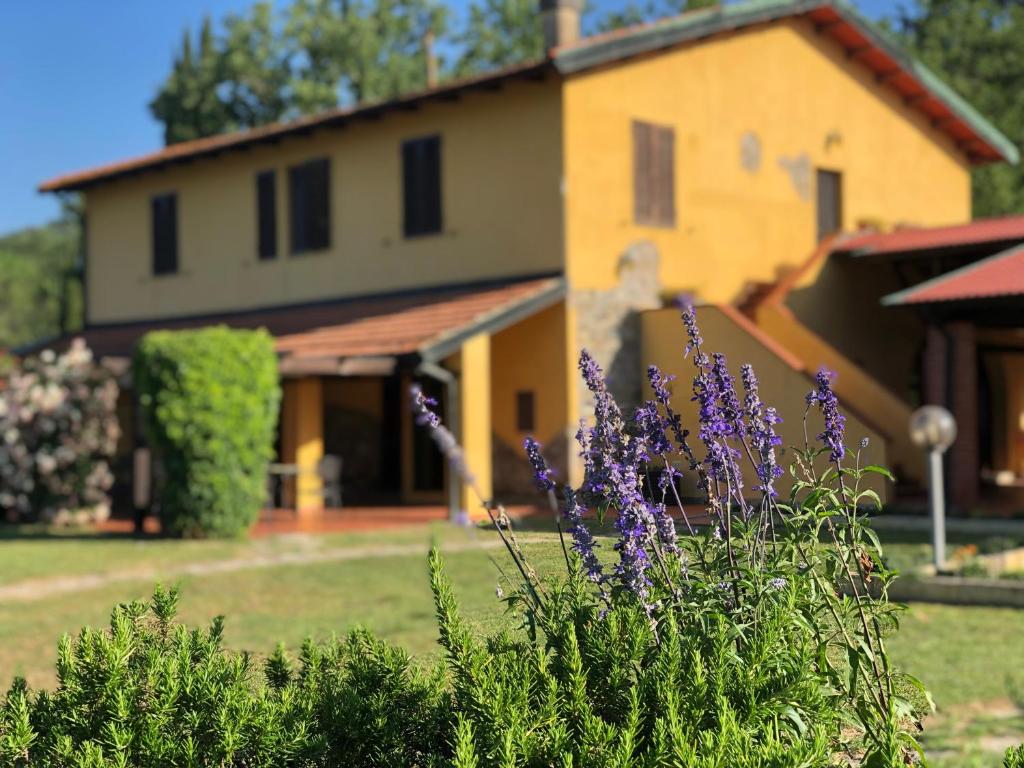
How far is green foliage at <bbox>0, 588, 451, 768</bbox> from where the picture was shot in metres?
2.84


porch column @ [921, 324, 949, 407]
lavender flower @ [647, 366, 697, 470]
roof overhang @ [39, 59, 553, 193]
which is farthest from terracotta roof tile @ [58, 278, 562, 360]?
lavender flower @ [647, 366, 697, 470]

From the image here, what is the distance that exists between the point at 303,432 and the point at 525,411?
346 centimetres

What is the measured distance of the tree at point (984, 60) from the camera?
1268 inches

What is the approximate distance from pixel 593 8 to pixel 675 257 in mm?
24534

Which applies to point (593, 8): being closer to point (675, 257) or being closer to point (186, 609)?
point (675, 257)

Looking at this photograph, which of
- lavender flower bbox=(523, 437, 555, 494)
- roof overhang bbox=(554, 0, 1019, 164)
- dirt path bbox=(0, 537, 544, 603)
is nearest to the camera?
lavender flower bbox=(523, 437, 555, 494)

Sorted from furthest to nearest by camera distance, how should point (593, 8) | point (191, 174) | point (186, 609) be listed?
point (593, 8), point (191, 174), point (186, 609)

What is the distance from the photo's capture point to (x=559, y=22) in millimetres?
20156

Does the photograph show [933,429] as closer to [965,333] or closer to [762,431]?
[965,333]

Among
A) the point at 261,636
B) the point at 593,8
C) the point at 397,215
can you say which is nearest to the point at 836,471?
the point at 261,636

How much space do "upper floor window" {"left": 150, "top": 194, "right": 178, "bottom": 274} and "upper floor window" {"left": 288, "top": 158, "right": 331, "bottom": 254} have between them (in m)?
3.60

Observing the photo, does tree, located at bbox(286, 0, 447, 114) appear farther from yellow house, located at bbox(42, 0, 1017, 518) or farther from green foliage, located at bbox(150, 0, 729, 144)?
yellow house, located at bbox(42, 0, 1017, 518)

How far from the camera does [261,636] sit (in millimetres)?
8719

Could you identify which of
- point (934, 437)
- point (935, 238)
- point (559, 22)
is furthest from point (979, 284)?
point (559, 22)
